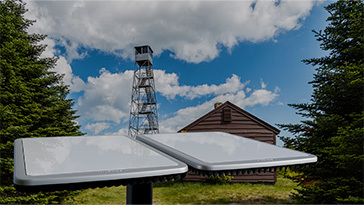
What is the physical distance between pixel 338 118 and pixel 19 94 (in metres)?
8.64

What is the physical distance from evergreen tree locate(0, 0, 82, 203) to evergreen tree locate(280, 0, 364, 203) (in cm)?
753

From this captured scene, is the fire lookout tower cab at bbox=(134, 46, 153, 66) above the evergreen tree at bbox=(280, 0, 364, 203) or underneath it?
above

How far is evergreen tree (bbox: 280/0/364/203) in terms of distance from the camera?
495 cm

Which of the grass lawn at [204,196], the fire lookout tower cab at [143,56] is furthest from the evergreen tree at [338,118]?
the fire lookout tower cab at [143,56]

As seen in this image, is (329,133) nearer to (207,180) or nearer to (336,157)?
(336,157)

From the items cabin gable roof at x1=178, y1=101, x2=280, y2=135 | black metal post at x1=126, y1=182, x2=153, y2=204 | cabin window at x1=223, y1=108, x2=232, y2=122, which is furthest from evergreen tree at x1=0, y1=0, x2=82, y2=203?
cabin window at x1=223, y1=108, x2=232, y2=122

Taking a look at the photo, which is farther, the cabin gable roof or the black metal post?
the cabin gable roof

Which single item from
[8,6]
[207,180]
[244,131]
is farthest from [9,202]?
[244,131]

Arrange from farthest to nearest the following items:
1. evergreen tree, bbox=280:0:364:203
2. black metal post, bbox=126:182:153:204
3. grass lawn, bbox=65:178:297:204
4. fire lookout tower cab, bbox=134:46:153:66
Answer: fire lookout tower cab, bbox=134:46:153:66 < grass lawn, bbox=65:178:297:204 < evergreen tree, bbox=280:0:364:203 < black metal post, bbox=126:182:153:204

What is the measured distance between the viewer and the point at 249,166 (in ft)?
5.94

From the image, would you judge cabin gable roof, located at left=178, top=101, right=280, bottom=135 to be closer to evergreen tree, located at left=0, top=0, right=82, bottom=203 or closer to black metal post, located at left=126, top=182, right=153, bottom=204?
evergreen tree, located at left=0, top=0, right=82, bottom=203

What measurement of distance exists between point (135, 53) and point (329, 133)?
18628 mm

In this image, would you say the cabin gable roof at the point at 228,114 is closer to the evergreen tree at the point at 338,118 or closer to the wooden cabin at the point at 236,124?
the wooden cabin at the point at 236,124

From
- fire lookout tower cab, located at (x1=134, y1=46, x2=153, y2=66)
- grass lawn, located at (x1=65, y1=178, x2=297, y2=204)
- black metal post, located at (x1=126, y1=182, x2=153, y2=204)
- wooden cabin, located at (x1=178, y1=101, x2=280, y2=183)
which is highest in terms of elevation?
fire lookout tower cab, located at (x1=134, y1=46, x2=153, y2=66)
